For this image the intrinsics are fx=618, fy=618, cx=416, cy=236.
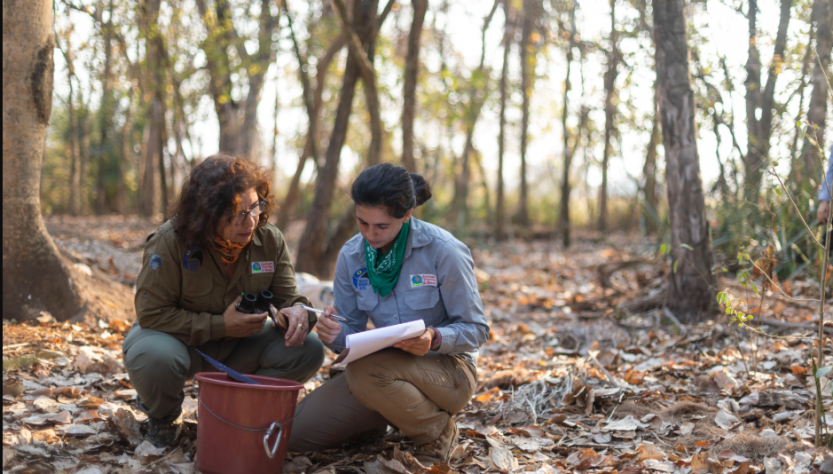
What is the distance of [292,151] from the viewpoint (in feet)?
61.1

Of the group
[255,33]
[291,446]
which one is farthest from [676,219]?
[255,33]

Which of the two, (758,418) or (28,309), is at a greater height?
(28,309)

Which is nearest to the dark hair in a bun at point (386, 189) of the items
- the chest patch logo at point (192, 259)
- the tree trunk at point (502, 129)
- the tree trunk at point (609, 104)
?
the chest patch logo at point (192, 259)

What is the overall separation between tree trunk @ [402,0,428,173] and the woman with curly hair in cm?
414

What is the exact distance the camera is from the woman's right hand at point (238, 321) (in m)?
2.64

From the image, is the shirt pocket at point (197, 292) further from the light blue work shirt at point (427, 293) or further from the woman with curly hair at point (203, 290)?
the light blue work shirt at point (427, 293)

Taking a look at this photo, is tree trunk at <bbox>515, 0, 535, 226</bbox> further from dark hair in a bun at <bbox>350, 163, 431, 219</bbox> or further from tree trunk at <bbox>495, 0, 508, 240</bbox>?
dark hair in a bun at <bbox>350, 163, 431, 219</bbox>

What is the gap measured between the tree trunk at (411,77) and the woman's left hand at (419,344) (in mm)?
4537

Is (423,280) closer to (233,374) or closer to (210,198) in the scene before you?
(233,374)

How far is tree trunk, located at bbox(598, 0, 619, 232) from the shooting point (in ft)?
31.4

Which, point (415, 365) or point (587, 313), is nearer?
point (415, 365)

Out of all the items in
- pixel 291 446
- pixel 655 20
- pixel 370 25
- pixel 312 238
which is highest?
pixel 370 25

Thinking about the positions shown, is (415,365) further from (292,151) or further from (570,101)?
(292,151)

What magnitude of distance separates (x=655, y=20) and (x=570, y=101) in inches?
346
